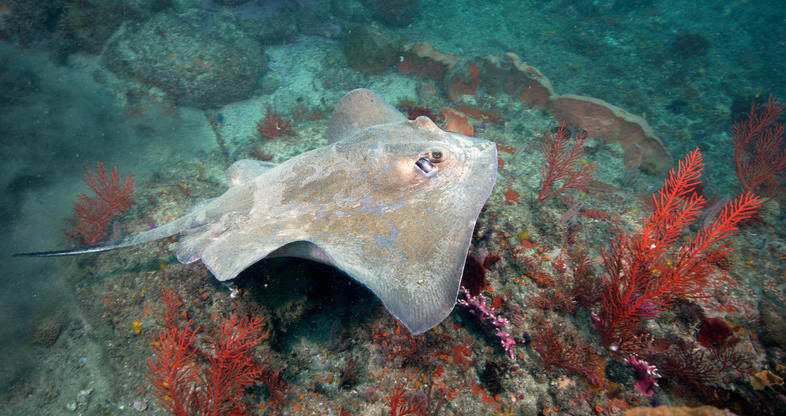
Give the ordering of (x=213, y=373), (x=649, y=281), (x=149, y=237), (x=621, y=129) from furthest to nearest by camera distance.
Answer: (x=621, y=129)
(x=149, y=237)
(x=649, y=281)
(x=213, y=373)

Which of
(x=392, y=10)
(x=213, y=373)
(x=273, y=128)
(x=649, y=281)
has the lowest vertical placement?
(x=273, y=128)

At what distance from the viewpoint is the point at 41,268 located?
521 centimetres

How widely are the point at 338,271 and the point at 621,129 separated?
318 inches

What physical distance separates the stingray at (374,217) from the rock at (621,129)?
6.20 meters

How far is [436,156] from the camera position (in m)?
3.31

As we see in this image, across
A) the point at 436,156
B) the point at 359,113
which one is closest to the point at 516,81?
the point at 359,113

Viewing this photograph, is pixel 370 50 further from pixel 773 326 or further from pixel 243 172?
pixel 773 326

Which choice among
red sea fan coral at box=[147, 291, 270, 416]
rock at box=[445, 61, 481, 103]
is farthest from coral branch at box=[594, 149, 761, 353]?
rock at box=[445, 61, 481, 103]

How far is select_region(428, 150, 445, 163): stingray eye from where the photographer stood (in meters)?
3.31

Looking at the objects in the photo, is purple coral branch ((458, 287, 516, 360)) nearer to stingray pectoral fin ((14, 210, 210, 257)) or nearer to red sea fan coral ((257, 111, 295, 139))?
stingray pectoral fin ((14, 210, 210, 257))

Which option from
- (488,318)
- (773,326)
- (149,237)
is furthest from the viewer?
(149,237)

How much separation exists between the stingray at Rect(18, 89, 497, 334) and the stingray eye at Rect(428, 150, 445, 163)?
0.01 meters

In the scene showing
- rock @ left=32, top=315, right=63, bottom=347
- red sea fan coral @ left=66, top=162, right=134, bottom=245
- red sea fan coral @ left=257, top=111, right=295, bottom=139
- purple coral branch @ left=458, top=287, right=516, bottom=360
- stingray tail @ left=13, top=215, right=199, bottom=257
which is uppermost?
stingray tail @ left=13, top=215, right=199, bottom=257

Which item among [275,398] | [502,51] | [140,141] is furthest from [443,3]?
[275,398]
